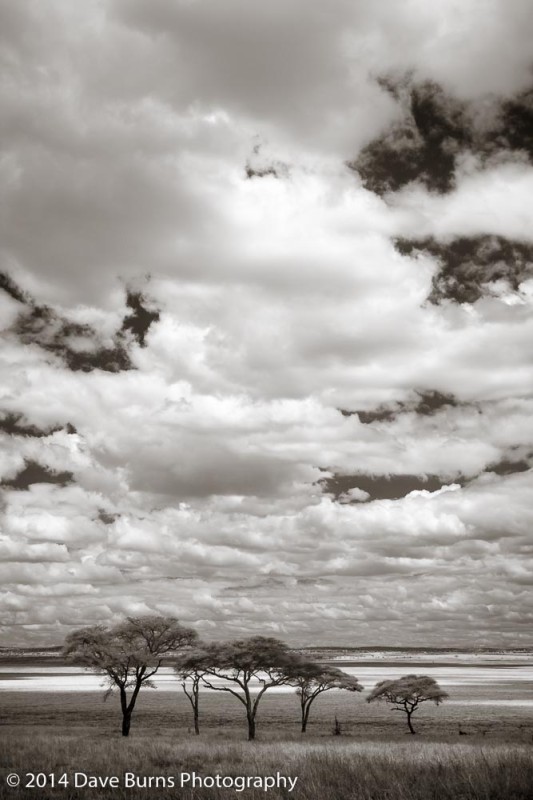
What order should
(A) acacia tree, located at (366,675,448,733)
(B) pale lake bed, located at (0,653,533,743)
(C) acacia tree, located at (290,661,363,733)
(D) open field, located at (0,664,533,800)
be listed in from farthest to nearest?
(A) acacia tree, located at (366,675,448,733), (C) acacia tree, located at (290,661,363,733), (B) pale lake bed, located at (0,653,533,743), (D) open field, located at (0,664,533,800)

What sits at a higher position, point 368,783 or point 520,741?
point 368,783

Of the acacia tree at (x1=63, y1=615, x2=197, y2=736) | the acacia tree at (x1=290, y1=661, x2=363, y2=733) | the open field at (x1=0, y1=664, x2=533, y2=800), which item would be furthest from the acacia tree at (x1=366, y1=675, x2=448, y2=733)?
the acacia tree at (x1=63, y1=615, x2=197, y2=736)

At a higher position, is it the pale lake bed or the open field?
the open field

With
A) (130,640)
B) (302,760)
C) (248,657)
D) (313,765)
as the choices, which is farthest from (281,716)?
(313,765)

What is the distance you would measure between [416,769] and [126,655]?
151 feet

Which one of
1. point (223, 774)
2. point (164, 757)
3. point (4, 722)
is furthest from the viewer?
point (4, 722)

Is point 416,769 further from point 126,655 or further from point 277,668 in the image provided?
point 277,668

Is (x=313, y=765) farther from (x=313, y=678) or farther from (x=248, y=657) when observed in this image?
(x=313, y=678)

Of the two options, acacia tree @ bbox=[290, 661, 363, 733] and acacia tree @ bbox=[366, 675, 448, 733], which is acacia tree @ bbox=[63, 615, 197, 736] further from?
acacia tree @ bbox=[366, 675, 448, 733]

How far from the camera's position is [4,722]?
67188mm

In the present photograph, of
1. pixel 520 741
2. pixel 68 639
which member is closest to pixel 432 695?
pixel 520 741

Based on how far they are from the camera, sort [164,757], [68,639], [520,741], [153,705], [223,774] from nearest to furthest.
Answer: [223,774] < [164,757] < [520,741] < [68,639] < [153,705]

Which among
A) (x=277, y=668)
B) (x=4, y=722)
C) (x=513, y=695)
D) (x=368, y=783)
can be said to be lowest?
(x=513, y=695)

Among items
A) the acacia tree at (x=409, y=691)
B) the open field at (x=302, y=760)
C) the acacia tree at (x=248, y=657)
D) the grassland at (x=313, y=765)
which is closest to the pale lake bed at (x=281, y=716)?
the open field at (x=302, y=760)
